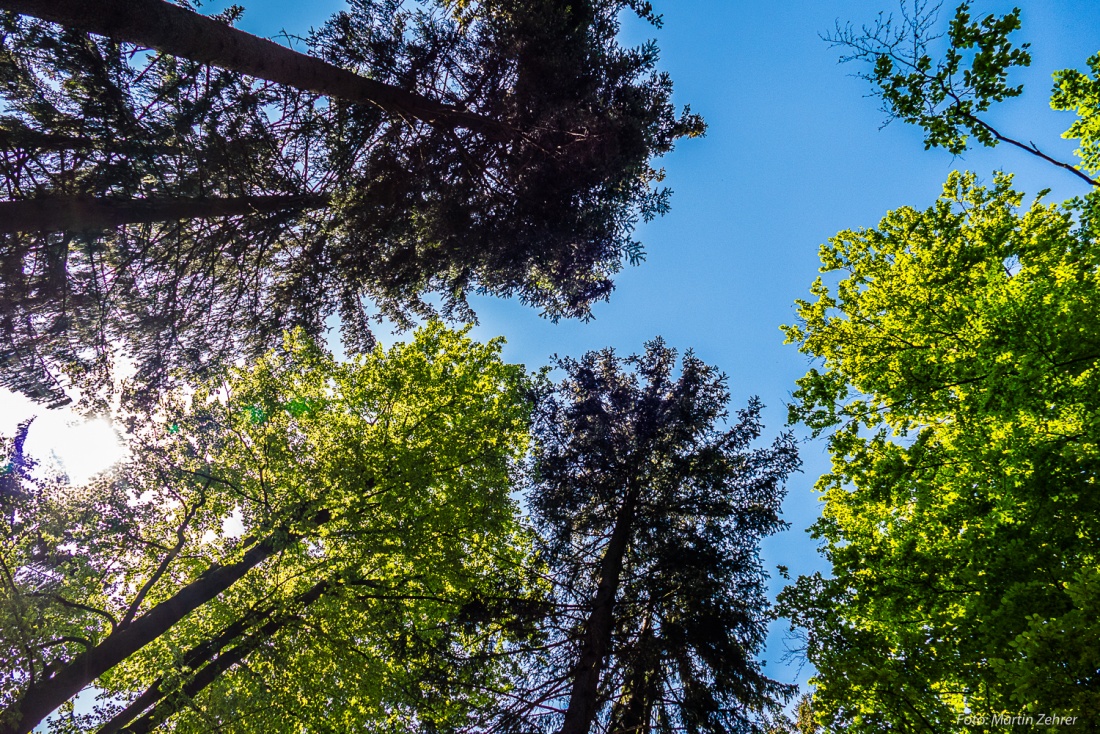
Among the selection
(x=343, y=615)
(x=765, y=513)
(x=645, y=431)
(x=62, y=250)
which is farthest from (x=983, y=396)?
(x=62, y=250)

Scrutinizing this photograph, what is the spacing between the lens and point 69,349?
7359mm

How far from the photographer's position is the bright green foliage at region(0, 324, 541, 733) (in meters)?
7.11

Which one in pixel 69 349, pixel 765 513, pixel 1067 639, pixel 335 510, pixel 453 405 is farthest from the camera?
pixel 453 405

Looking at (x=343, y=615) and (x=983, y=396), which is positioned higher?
(x=983, y=396)

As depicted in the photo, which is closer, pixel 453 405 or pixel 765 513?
pixel 765 513

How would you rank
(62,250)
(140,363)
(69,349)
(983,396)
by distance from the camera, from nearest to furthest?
(983,396) < (62,250) < (69,349) < (140,363)

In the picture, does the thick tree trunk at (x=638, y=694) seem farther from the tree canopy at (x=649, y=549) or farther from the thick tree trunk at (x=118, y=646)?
the thick tree trunk at (x=118, y=646)

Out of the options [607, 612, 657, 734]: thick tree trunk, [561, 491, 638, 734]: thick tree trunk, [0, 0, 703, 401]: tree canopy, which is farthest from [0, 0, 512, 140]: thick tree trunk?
[607, 612, 657, 734]: thick tree trunk

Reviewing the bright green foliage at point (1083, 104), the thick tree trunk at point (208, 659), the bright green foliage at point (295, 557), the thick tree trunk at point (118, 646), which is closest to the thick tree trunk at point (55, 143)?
the bright green foliage at point (295, 557)

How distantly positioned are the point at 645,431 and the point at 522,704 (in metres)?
5.96

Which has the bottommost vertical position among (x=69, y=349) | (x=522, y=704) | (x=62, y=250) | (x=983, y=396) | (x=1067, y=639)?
(x=522, y=704)

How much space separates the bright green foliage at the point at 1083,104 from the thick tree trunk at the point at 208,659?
12.5 m

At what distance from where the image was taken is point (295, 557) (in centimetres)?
816

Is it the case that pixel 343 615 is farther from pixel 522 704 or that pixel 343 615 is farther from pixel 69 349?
pixel 69 349
